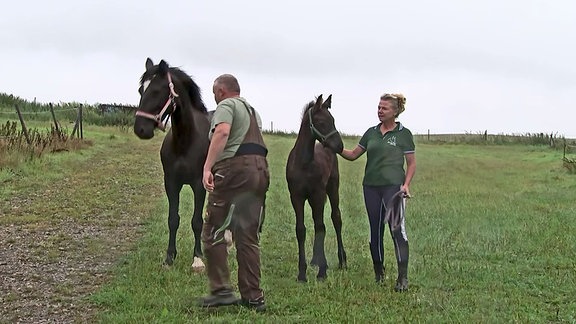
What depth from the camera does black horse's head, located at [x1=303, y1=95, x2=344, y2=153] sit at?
6320mm

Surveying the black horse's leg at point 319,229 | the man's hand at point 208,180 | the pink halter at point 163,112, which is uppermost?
the pink halter at point 163,112

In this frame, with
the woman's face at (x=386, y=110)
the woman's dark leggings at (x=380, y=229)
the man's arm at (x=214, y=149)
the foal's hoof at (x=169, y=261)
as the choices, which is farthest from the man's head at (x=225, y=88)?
the foal's hoof at (x=169, y=261)

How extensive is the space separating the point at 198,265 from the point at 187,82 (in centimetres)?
208

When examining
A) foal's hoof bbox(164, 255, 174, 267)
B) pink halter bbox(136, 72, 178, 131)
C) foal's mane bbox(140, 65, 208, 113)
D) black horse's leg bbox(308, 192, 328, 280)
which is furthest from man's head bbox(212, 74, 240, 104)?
foal's hoof bbox(164, 255, 174, 267)

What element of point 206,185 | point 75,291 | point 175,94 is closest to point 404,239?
point 206,185

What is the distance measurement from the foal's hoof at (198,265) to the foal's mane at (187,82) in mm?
1774

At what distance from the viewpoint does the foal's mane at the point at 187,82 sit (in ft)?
20.8

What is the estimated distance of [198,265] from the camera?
6.65m

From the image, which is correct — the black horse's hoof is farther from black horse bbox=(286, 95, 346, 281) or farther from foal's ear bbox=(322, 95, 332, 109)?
foal's ear bbox=(322, 95, 332, 109)

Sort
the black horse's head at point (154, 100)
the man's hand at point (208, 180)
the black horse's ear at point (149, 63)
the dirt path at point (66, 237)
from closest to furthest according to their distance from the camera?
the man's hand at point (208, 180)
the dirt path at point (66, 237)
the black horse's head at point (154, 100)
the black horse's ear at point (149, 63)

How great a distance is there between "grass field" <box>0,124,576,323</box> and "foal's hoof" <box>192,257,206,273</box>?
9 cm

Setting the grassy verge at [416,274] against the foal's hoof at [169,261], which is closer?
the grassy verge at [416,274]

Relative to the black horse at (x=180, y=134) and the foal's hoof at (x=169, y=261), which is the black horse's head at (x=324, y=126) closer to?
the black horse at (x=180, y=134)

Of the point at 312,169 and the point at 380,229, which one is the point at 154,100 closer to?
the point at 312,169
